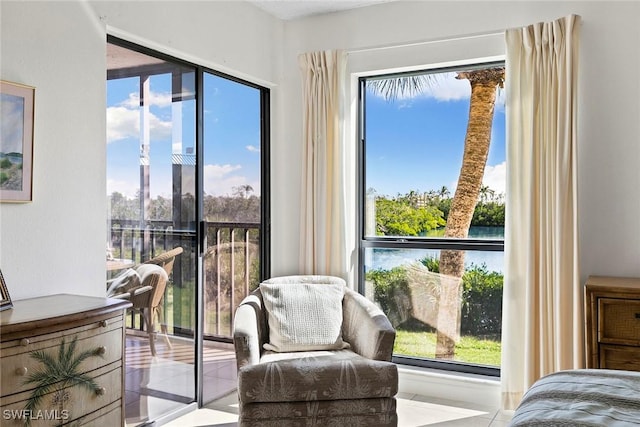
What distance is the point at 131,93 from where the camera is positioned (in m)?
2.84

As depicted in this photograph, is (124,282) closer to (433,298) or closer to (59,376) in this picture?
(59,376)

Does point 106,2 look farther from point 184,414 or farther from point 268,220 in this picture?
point 184,414

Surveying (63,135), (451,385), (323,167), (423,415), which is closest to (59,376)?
(63,135)

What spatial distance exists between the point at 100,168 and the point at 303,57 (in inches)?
69.0

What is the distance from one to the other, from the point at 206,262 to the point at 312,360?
112 cm

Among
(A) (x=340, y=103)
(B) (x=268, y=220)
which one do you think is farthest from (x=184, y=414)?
(A) (x=340, y=103)

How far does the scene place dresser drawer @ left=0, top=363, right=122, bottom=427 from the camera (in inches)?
69.8

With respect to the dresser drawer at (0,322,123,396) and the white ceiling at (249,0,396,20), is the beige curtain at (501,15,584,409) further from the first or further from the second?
the dresser drawer at (0,322,123,396)

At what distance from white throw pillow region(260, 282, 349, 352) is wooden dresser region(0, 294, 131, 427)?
1.01 metres

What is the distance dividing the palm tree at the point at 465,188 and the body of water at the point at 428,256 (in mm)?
64

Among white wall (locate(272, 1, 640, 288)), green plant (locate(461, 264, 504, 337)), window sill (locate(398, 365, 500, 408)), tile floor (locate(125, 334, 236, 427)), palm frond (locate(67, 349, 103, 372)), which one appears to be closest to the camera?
palm frond (locate(67, 349, 103, 372))

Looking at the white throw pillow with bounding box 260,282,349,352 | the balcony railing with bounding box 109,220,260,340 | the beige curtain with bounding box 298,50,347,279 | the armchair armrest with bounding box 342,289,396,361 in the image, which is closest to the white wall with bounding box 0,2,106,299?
the balcony railing with bounding box 109,220,260,340

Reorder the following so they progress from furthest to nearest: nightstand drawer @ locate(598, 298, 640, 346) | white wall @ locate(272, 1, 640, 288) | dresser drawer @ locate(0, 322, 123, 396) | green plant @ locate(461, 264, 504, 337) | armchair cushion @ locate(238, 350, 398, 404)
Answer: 1. green plant @ locate(461, 264, 504, 337)
2. white wall @ locate(272, 1, 640, 288)
3. nightstand drawer @ locate(598, 298, 640, 346)
4. armchair cushion @ locate(238, 350, 398, 404)
5. dresser drawer @ locate(0, 322, 123, 396)

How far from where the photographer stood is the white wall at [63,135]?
219cm
